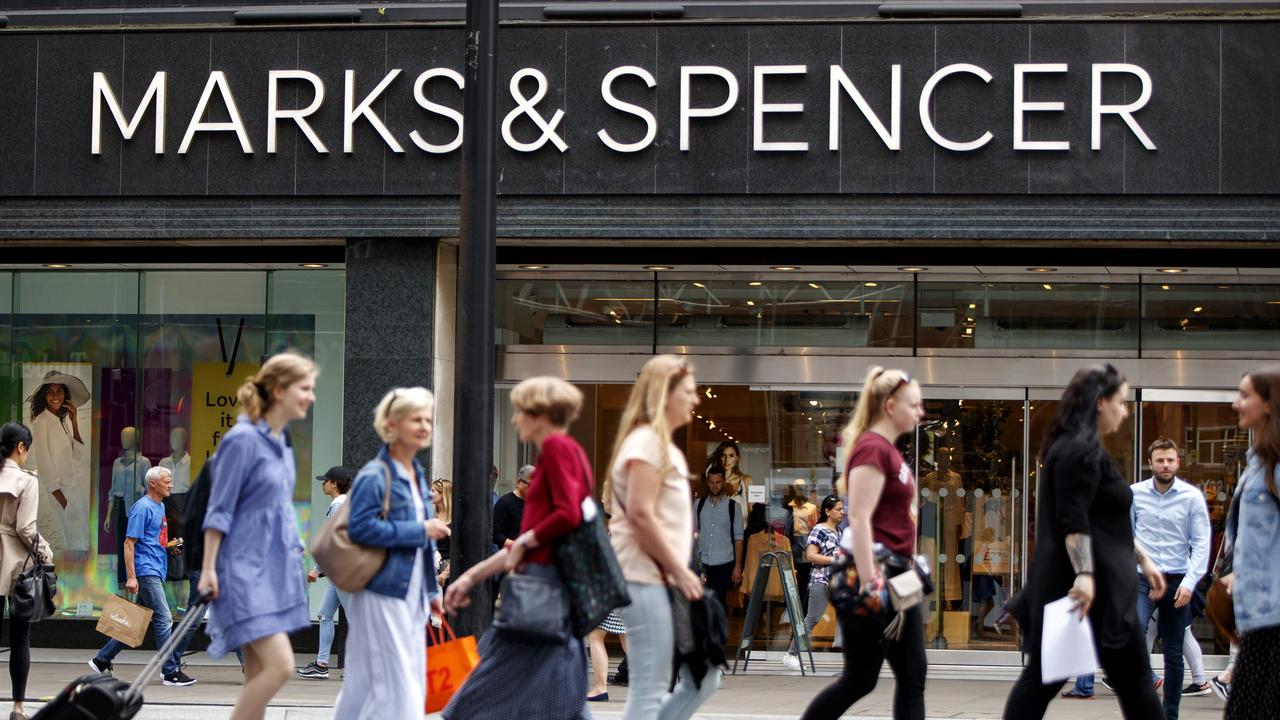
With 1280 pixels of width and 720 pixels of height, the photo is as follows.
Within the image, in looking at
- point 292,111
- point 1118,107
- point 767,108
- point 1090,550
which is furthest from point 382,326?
point 1090,550

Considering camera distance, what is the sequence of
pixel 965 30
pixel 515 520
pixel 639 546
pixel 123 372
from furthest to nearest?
pixel 123 372
pixel 965 30
pixel 515 520
pixel 639 546

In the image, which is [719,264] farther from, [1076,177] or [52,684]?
[52,684]

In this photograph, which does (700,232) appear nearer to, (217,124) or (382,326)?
(382,326)

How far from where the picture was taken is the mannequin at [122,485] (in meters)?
15.1

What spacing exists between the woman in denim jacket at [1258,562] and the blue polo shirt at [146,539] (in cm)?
830

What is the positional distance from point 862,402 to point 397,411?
80.6 inches

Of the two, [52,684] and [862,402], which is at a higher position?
[862,402]

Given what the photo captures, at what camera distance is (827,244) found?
538 inches

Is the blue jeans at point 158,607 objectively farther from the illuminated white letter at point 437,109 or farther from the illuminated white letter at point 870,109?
the illuminated white letter at point 870,109

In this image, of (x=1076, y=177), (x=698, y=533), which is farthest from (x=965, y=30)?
(x=698, y=533)

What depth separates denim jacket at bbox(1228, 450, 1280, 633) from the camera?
6582 millimetres

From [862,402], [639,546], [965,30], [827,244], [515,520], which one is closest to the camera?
[639,546]

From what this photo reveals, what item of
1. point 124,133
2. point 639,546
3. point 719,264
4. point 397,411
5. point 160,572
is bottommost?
point 160,572

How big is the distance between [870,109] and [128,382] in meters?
7.43
